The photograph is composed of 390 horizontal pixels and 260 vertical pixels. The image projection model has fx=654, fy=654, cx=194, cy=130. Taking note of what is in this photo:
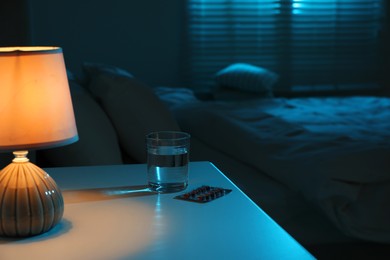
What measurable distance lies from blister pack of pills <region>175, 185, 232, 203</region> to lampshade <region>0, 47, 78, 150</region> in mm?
355

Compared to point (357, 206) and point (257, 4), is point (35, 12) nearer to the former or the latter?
point (257, 4)

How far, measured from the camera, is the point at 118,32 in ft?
15.0

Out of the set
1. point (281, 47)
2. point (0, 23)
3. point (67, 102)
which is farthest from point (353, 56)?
point (67, 102)

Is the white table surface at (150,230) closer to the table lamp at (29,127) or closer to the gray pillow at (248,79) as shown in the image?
the table lamp at (29,127)

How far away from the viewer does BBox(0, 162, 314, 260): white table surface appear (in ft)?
3.52

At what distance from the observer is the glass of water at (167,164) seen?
1465 mm

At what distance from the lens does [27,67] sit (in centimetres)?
111

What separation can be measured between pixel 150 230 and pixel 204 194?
0.25m

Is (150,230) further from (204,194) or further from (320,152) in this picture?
(320,152)

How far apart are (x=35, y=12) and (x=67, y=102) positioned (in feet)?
11.2

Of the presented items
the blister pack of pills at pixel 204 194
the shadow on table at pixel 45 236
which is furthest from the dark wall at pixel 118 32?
the shadow on table at pixel 45 236

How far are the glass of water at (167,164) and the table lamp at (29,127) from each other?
331 millimetres

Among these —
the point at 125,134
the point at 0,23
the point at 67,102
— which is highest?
the point at 0,23

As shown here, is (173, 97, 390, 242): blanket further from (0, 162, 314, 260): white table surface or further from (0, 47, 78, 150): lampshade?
(0, 47, 78, 150): lampshade
